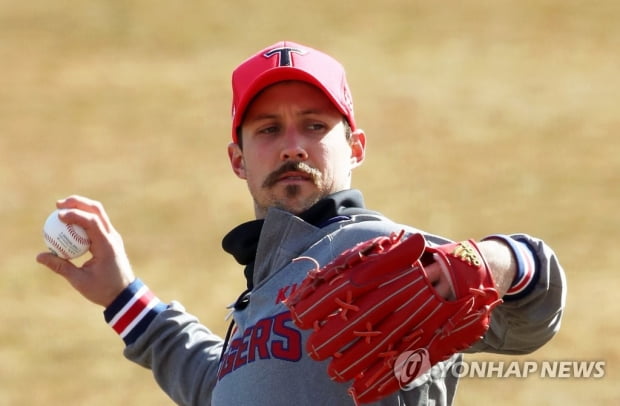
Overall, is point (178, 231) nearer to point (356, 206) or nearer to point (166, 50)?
point (166, 50)

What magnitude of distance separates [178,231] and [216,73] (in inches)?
172

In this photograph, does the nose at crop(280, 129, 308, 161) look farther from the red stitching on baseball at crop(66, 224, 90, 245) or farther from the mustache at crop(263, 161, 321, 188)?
the red stitching on baseball at crop(66, 224, 90, 245)

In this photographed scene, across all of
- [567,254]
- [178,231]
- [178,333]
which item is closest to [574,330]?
[567,254]

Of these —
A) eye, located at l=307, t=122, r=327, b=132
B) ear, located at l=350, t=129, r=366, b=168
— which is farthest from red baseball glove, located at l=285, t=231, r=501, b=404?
ear, located at l=350, t=129, r=366, b=168

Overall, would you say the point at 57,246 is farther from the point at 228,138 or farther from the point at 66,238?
the point at 228,138

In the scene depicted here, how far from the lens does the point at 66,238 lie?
429 centimetres

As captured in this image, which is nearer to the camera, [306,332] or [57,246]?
[306,332]

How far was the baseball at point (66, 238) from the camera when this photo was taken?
4281 millimetres

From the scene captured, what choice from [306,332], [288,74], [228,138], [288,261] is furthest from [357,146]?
[228,138]

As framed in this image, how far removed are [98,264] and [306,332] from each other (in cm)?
135

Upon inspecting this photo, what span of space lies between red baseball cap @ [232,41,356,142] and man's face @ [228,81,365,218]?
0.10ft

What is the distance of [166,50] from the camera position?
16.7 metres

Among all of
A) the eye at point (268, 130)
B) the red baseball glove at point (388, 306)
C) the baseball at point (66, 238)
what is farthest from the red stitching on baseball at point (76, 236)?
the red baseball glove at point (388, 306)

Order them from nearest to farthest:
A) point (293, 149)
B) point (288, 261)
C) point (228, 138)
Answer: point (288, 261) → point (293, 149) → point (228, 138)
